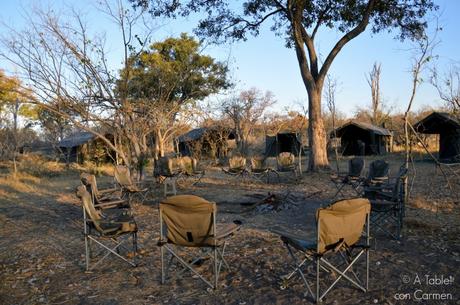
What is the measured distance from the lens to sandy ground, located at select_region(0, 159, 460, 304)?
3.77 m

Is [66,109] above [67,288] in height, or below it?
above

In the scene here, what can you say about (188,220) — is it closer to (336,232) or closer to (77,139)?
(336,232)

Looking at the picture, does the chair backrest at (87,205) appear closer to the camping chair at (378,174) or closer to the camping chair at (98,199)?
the camping chair at (98,199)

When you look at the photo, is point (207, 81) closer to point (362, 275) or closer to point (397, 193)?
point (397, 193)

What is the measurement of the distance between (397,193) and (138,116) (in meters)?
7.44

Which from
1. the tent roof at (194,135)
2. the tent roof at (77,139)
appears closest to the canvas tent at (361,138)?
the tent roof at (194,135)

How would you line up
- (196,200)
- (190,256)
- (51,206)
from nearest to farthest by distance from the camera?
(196,200), (190,256), (51,206)

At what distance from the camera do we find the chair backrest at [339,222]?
11.6 ft

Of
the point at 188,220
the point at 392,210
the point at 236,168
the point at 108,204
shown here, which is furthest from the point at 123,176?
the point at 392,210

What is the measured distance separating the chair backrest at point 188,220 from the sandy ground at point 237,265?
48 centimetres

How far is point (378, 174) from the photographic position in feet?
28.6

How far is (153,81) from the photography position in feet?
47.0

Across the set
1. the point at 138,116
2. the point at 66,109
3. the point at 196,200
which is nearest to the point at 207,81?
the point at 138,116

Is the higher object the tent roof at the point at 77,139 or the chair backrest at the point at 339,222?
the tent roof at the point at 77,139
